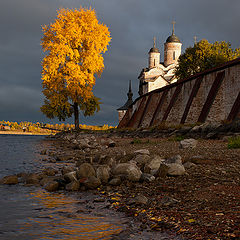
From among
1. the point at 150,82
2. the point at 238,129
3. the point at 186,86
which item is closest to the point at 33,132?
the point at 150,82

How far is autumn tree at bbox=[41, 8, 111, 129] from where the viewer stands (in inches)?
1047

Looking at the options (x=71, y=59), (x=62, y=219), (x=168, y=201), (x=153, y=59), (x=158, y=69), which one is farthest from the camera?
(x=153, y=59)

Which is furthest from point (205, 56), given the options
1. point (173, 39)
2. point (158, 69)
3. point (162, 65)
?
point (173, 39)

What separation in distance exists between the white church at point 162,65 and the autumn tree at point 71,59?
80.1 feet

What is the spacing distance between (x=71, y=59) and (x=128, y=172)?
24362 mm

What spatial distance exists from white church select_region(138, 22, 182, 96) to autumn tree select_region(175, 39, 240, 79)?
1376cm

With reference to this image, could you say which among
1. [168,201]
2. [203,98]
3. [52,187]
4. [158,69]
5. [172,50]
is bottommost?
[168,201]

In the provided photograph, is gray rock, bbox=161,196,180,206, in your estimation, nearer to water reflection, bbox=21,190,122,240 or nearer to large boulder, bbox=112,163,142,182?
water reflection, bbox=21,190,122,240

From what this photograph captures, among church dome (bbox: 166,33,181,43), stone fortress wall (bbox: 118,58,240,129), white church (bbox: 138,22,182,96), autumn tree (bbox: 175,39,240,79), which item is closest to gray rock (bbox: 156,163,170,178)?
stone fortress wall (bbox: 118,58,240,129)

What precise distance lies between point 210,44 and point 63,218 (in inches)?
1493

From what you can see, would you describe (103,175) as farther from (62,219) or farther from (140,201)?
(62,219)

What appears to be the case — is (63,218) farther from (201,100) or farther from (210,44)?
(210,44)

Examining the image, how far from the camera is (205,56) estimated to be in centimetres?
3588

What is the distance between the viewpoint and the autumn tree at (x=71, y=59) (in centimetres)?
2659
